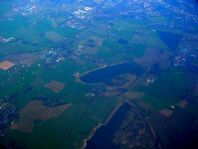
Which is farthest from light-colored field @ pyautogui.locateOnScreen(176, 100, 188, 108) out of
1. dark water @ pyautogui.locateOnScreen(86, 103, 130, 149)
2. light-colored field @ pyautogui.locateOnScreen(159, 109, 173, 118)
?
dark water @ pyautogui.locateOnScreen(86, 103, 130, 149)

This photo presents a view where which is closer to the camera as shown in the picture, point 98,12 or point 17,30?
point 17,30

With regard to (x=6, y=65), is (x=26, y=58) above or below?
below

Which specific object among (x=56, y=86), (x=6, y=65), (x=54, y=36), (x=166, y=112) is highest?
(x=6, y=65)

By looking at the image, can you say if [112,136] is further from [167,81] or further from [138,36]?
[138,36]

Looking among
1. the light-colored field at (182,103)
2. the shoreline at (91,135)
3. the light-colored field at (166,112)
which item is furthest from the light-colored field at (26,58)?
the light-colored field at (182,103)

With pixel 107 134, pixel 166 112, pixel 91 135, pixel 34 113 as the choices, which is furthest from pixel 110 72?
pixel 34 113

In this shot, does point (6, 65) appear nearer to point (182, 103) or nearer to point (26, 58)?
point (26, 58)

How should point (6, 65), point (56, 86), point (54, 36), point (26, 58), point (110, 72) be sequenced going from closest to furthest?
point (56, 86) → point (6, 65) → point (110, 72) → point (26, 58) → point (54, 36)

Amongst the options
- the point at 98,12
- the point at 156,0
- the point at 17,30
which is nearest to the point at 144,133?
the point at 17,30
